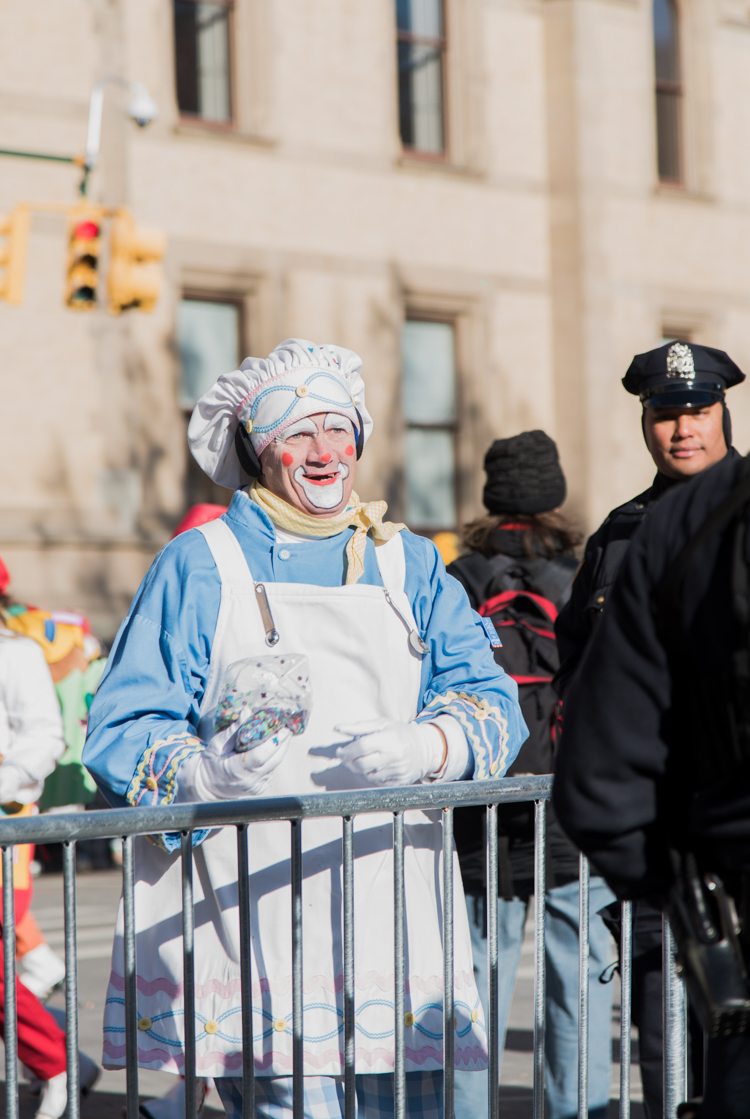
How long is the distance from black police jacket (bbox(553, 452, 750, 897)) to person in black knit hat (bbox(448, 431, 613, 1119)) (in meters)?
2.29

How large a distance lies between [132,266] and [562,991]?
7874 millimetres

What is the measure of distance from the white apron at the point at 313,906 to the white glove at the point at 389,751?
0.34 feet

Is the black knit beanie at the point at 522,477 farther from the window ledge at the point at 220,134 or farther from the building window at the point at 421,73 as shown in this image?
the building window at the point at 421,73

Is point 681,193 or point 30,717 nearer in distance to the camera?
point 30,717

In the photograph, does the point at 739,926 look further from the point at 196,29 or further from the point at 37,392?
the point at 196,29

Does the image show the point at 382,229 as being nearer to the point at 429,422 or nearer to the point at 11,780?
the point at 429,422

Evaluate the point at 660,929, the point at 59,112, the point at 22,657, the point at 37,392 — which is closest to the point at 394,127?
the point at 59,112

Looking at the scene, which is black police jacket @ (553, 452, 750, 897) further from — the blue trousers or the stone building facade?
the stone building facade

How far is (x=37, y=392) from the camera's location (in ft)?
44.6

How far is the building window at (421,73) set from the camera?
1612cm

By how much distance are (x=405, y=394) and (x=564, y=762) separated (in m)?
14.3

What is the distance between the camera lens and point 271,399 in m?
3.43

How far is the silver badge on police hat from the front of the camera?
409 cm

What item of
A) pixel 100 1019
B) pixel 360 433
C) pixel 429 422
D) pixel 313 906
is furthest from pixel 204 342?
pixel 313 906
